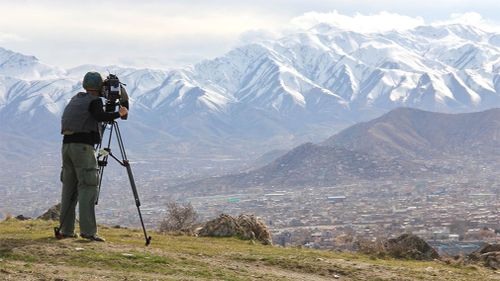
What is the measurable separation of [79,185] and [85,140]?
97 cm

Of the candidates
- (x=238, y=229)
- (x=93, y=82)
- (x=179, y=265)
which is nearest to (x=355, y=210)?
(x=238, y=229)

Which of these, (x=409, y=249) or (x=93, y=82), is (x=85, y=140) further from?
(x=409, y=249)

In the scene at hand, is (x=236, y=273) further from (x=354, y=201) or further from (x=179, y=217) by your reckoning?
(x=354, y=201)

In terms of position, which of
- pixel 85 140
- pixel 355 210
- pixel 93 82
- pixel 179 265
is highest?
pixel 93 82

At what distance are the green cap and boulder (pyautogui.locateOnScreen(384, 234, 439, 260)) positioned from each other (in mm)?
9655

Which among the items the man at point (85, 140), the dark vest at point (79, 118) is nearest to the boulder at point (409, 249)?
the man at point (85, 140)

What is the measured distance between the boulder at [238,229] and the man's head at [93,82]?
8347 mm

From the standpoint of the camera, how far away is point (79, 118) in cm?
1457

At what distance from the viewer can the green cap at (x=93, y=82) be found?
48.8 feet

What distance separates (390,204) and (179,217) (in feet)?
460

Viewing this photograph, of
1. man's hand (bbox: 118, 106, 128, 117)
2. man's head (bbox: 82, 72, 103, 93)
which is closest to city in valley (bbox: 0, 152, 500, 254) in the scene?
man's head (bbox: 82, 72, 103, 93)

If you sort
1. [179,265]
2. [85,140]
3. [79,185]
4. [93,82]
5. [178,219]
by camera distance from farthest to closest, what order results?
[178,219] → [93,82] → [79,185] → [85,140] → [179,265]

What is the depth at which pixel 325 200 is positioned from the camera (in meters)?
184

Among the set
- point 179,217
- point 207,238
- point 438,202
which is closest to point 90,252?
point 207,238
